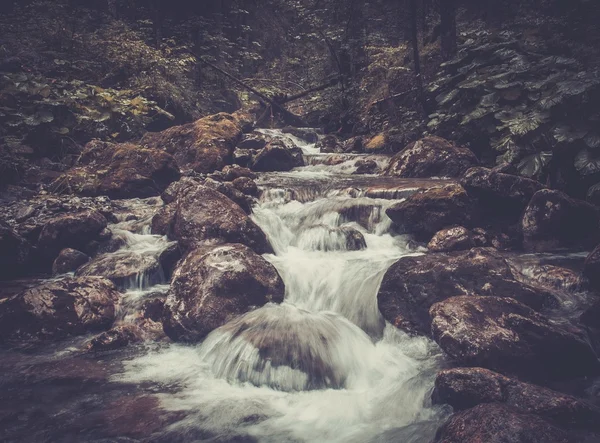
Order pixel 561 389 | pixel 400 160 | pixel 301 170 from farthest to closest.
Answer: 1. pixel 301 170
2. pixel 400 160
3. pixel 561 389

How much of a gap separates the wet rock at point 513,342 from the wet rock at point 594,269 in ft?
3.86

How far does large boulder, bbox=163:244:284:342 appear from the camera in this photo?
5973 millimetres

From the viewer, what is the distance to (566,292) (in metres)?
5.70

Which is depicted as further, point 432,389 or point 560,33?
point 560,33

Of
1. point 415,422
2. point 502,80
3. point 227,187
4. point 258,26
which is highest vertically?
point 258,26

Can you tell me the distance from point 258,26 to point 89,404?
104 feet

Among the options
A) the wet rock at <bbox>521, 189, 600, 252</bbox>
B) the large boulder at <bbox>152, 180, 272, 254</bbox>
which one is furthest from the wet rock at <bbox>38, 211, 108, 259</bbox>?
the wet rock at <bbox>521, 189, 600, 252</bbox>

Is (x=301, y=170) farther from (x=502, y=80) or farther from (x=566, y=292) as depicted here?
(x=566, y=292)

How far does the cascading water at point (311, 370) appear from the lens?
416 cm

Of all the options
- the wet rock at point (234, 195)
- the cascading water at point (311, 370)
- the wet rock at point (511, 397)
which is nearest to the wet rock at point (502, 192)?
the cascading water at point (311, 370)

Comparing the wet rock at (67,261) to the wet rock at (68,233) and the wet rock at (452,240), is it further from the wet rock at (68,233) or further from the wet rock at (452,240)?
the wet rock at (452,240)

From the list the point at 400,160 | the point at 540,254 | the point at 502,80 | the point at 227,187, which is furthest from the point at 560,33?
the point at 227,187

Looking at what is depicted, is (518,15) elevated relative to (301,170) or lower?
elevated

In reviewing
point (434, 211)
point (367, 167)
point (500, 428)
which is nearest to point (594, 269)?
point (434, 211)
